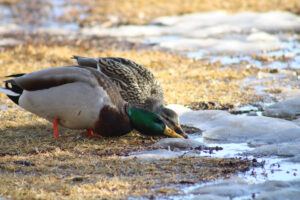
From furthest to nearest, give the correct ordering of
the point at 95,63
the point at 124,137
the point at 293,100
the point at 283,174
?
the point at 293,100 → the point at 95,63 → the point at 124,137 → the point at 283,174

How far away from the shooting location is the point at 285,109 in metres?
6.35

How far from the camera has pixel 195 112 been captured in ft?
20.5

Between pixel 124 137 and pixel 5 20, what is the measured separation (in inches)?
389

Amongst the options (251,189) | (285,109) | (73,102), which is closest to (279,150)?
(251,189)

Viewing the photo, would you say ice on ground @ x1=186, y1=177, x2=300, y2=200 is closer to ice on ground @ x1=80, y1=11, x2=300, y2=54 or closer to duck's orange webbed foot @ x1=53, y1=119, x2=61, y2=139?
duck's orange webbed foot @ x1=53, y1=119, x2=61, y2=139

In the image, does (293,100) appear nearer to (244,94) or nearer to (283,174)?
(244,94)

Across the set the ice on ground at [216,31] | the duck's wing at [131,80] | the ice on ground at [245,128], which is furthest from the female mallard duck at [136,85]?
the ice on ground at [216,31]

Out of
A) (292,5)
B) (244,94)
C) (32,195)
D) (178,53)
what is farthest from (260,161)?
(292,5)

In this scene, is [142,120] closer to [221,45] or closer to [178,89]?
[178,89]

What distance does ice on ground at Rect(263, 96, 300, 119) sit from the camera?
6.23m

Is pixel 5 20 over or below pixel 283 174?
over

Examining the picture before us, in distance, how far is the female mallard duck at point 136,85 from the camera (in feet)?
18.5

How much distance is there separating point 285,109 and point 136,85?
183 cm

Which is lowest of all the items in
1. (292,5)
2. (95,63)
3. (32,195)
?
(32,195)
